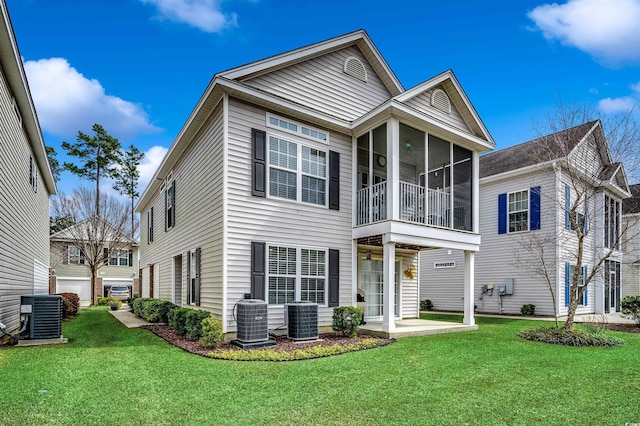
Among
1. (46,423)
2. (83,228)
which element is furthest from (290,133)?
(83,228)

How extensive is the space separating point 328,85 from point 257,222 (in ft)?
14.0

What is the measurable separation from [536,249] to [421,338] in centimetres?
824

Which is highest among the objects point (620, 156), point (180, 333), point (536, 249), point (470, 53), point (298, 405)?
point (470, 53)

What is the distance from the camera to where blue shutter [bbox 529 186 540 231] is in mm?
15359

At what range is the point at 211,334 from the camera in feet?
25.3

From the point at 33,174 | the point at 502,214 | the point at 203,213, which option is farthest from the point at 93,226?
the point at 502,214

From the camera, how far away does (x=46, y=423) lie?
12.7ft

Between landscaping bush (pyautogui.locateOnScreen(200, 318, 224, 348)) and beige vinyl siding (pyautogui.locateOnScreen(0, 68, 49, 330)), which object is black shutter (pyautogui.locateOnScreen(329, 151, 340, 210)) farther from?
beige vinyl siding (pyautogui.locateOnScreen(0, 68, 49, 330))

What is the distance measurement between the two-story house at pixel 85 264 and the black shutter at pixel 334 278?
2043 centimetres

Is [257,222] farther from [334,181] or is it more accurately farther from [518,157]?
[518,157]

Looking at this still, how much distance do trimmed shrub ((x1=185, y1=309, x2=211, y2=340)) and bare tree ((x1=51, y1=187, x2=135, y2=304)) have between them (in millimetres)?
19245

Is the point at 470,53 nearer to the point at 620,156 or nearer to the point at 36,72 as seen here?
the point at 620,156

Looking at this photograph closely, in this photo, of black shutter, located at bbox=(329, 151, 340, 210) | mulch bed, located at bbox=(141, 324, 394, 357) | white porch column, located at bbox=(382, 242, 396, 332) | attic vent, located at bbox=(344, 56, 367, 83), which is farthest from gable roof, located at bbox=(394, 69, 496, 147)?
mulch bed, located at bbox=(141, 324, 394, 357)

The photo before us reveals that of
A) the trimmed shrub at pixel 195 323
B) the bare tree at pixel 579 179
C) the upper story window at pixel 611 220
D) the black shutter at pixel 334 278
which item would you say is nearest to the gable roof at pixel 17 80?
the trimmed shrub at pixel 195 323
